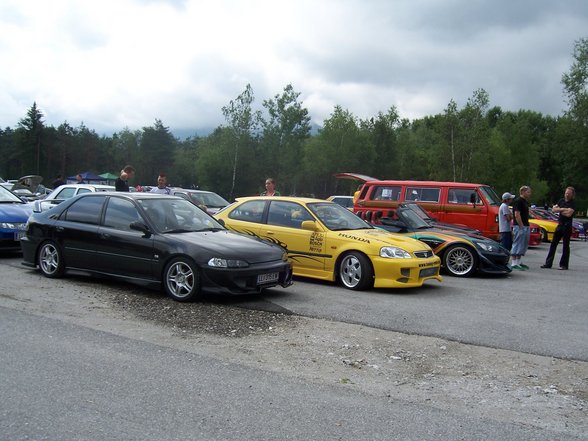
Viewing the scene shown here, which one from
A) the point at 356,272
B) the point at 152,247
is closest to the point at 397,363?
the point at 356,272

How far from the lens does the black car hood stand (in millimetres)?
7445

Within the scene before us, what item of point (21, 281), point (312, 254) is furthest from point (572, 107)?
point (21, 281)

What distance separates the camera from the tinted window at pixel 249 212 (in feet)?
33.6

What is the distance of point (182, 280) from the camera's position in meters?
7.49

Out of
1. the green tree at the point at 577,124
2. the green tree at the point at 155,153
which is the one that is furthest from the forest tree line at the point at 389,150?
the green tree at the point at 155,153

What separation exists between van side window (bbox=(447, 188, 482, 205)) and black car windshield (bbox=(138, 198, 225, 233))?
8489 mm

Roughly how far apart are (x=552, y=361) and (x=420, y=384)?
1666mm

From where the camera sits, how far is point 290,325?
656 centimetres

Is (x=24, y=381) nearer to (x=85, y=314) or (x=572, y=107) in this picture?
(x=85, y=314)

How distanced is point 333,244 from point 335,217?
0.81 meters

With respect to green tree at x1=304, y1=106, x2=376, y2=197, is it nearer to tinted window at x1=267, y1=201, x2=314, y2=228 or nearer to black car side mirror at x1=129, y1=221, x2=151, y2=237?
tinted window at x1=267, y1=201, x2=314, y2=228

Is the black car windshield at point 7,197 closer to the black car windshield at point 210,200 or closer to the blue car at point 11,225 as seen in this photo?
the blue car at point 11,225

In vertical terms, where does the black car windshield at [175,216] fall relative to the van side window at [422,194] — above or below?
below

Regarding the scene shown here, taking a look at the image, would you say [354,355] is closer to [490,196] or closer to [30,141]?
[490,196]
